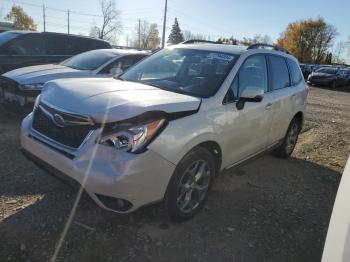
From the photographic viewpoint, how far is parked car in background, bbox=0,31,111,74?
28.4ft

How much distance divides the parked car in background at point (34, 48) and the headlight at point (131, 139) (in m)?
6.66

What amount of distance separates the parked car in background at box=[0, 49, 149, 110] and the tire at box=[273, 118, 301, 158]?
2.94m

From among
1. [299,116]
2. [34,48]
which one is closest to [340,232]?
[299,116]

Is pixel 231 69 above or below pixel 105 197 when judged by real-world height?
above

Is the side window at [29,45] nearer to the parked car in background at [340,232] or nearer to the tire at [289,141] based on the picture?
the tire at [289,141]

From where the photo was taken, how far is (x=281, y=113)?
206 inches

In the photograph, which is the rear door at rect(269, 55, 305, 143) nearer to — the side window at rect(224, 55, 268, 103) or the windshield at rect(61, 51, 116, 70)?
the side window at rect(224, 55, 268, 103)

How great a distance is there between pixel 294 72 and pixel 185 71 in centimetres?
245

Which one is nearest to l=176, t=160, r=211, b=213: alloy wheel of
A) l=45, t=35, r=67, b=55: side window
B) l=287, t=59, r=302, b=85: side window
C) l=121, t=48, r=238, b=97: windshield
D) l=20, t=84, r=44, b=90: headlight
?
l=121, t=48, r=238, b=97: windshield

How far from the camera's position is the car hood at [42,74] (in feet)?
21.6

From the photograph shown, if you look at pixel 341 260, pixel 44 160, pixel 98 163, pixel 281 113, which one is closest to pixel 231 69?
pixel 281 113

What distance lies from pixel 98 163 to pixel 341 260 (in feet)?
6.34

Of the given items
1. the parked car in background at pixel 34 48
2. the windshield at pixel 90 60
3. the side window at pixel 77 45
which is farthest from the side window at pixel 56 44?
the windshield at pixel 90 60

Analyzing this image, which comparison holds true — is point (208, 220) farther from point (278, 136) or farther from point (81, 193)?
point (278, 136)
